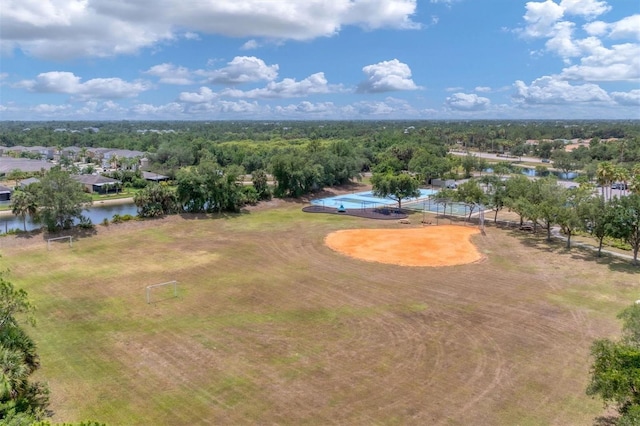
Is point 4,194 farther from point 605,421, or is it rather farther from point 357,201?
point 605,421

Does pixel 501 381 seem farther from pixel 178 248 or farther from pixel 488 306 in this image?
pixel 178 248

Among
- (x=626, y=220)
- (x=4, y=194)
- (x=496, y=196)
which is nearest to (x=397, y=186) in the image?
(x=496, y=196)

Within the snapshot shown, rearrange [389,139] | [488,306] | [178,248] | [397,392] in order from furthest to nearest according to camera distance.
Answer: [389,139] → [178,248] → [488,306] → [397,392]

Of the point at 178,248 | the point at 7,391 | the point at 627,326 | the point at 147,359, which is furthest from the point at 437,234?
the point at 7,391

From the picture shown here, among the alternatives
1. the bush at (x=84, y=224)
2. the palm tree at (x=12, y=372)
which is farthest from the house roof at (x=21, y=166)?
the palm tree at (x=12, y=372)

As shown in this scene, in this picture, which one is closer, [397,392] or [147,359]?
[397,392]

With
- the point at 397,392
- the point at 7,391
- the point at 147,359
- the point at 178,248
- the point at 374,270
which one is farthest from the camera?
the point at 178,248
